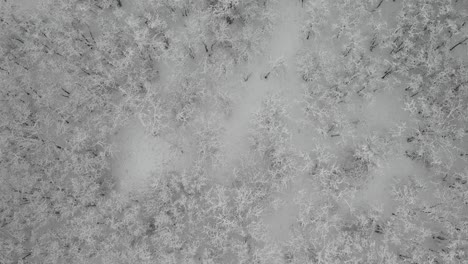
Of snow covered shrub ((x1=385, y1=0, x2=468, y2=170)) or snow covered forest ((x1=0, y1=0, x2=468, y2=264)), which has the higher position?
snow covered shrub ((x1=385, y1=0, x2=468, y2=170))

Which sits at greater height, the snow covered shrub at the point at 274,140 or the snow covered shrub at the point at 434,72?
the snow covered shrub at the point at 434,72

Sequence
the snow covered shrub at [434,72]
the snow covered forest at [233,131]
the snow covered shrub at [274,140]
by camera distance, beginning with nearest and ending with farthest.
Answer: the snow covered forest at [233,131]
the snow covered shrub at [274,140]
the snow covered shrub at [434,72]

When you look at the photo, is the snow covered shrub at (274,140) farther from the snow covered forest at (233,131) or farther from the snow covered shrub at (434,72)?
the snow covered shrub at (434,72)

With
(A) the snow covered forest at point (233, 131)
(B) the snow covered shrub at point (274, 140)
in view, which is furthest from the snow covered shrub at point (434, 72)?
(B) the snow covered shrub at point (274, 140)

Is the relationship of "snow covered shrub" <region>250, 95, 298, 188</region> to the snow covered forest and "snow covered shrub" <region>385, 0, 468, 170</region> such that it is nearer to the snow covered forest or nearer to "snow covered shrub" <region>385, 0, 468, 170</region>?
the snow covered forest

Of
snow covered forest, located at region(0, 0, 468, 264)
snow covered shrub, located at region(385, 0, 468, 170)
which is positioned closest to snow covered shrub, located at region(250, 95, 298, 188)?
snow covered forest, located at region(0, 0, 468, 264)

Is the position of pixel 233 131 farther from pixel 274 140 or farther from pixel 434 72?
pixel 434 72

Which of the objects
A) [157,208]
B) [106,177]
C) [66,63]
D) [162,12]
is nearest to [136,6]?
[162,12]

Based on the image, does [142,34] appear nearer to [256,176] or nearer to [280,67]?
[280,67]

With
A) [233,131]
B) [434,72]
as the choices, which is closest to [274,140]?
[233,131]
